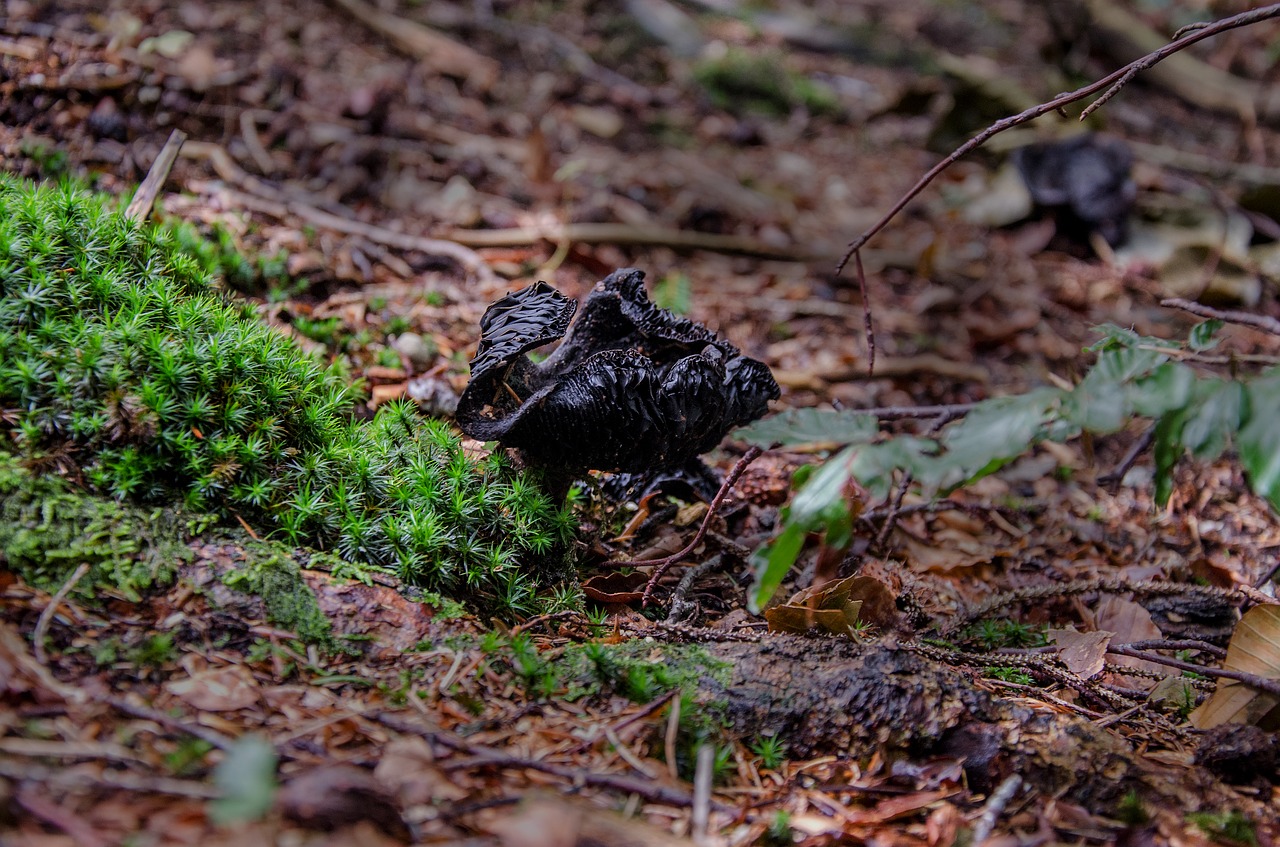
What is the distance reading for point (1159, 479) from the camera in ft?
7.55

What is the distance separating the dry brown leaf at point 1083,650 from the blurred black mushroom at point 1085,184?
209 inches

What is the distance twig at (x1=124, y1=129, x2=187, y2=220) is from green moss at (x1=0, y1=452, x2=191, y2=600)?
64.1 inches

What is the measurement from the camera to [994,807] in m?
2.25

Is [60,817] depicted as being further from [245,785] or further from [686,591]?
[686,591]

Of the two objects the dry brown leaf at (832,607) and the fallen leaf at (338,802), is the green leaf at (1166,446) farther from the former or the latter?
the fallen leaf at (338,802)

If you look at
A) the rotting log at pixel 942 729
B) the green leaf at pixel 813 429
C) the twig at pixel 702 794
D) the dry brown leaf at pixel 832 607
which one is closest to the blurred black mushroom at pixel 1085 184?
the dry brown leaf at pixel 832 607

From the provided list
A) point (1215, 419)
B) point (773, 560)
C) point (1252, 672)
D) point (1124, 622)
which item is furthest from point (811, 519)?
point (1124, 622)

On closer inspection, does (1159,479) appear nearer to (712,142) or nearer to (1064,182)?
(1064,182)

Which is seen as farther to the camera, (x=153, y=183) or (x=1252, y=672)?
(x=153, y=183)

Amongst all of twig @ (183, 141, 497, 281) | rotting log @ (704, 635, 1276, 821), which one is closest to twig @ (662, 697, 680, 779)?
rotting log @ (704, 635, 1276, 821)

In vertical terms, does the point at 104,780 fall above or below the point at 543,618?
above

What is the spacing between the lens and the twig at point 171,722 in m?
1.92

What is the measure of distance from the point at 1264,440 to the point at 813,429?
1017mm

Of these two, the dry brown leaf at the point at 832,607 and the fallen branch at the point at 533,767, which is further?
the dry brown leaf at the point at 832,607
